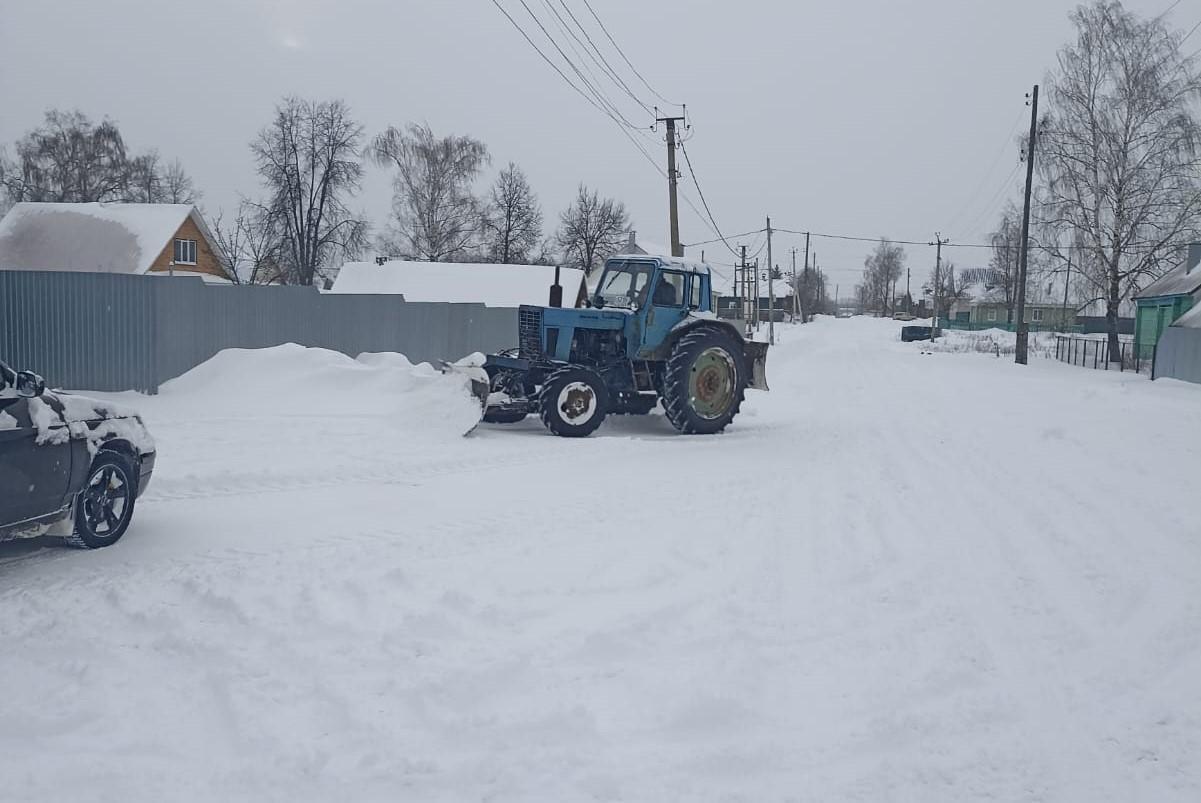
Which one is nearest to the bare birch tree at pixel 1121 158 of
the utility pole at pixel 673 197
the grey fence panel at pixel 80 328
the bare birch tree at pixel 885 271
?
the utility pole at pixel 673 197

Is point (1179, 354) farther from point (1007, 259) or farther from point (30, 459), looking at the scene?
point (1007, 259)

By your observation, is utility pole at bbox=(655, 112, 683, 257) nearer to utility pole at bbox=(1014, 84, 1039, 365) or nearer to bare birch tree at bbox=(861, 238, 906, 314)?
utility pole at bbox=(1014, 84, 1039, 365)

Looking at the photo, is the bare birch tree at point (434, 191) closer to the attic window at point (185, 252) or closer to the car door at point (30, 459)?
the attic window at point (185, 252)

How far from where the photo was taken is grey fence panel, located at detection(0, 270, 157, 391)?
15.9 m

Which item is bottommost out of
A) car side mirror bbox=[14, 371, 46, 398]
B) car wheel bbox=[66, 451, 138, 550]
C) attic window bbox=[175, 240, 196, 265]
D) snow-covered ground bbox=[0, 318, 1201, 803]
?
snow-covered ground bbox=[0, 318, 1201, 803]

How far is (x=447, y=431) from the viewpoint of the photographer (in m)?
13.2

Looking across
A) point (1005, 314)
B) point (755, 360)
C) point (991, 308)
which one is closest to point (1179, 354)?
point (755, 360)

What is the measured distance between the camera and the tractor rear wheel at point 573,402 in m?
13.6

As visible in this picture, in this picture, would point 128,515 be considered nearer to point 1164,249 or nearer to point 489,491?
point 489,491

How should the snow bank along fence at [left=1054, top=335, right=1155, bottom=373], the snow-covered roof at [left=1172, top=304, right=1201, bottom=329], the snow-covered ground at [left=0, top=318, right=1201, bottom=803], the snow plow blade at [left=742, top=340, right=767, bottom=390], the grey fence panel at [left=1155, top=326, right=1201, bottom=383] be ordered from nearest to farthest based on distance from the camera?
the snow-covered ground at [left=0, top=318, right=1201, bottom=803] → the snow plow blade at [left=742, top=340, right=767, bottom=390] → the grey fence panel at [left=1155, top=326, right=1201, bottom=383] → the snow-covered roof at [left=1172, top=304, right=1201, bottom=329] → the snow bank along fence at [left=1054, top=335, right=1155, bottom=373]

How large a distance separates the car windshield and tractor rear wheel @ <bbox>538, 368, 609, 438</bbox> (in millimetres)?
1571

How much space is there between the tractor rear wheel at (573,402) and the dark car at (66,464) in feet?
20.9

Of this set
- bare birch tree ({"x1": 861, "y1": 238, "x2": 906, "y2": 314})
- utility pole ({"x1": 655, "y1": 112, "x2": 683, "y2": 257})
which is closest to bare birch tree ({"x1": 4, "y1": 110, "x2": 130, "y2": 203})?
utility pole ({"x1": 655, "y1": 112, "x2": 683, "y2": 257})

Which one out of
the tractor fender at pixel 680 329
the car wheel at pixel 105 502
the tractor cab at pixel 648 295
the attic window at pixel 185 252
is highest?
the attic window at pixel 185 252
